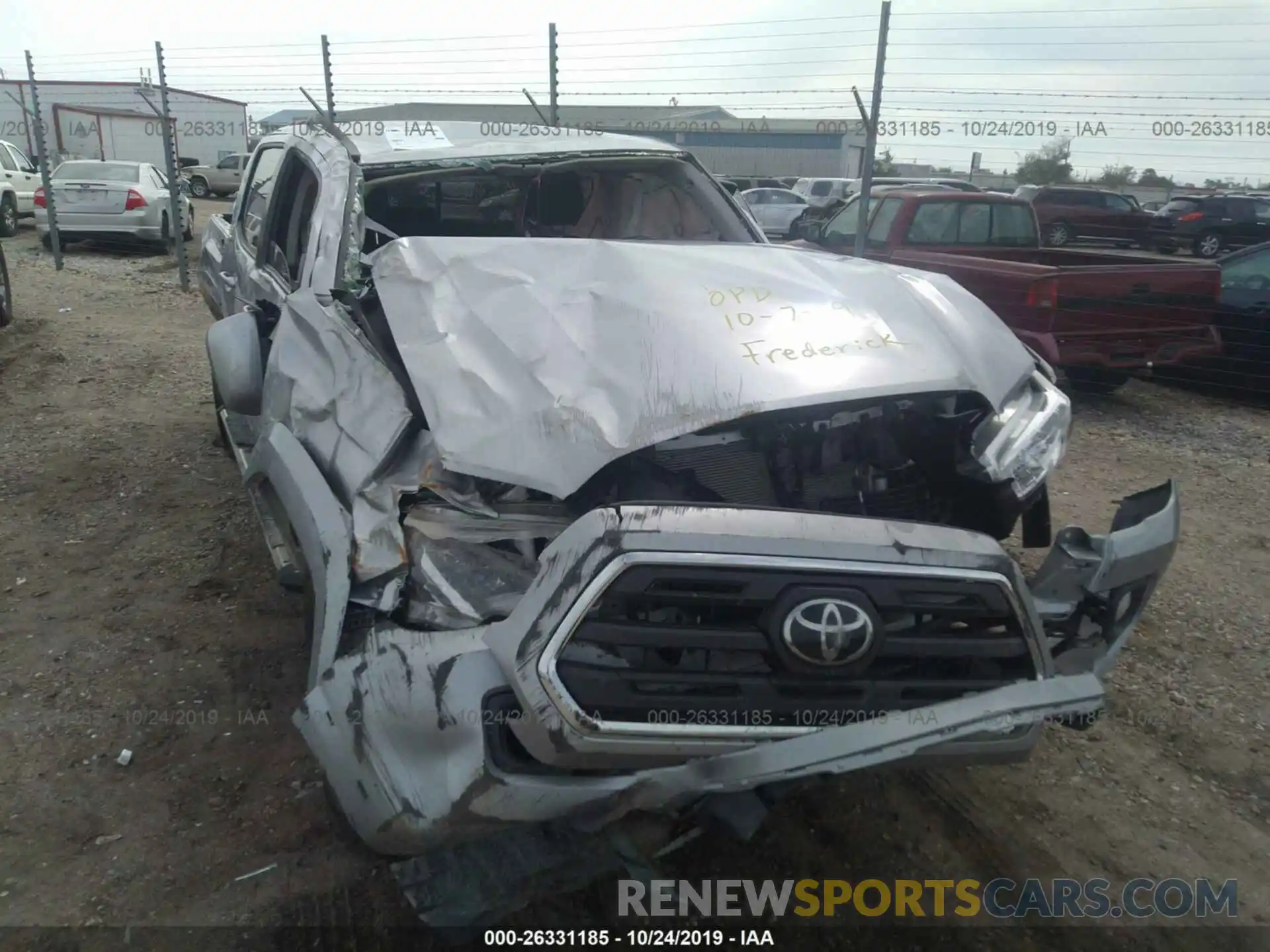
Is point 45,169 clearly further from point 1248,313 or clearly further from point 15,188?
point 1248,313

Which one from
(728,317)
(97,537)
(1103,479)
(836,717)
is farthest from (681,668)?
(1103,479)

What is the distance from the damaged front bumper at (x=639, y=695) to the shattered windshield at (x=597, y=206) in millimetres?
2588

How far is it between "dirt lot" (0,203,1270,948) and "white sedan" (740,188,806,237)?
14.0 meters

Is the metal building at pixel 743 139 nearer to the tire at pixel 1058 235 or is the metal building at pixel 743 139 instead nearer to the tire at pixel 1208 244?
the tire at pixel 1058 235

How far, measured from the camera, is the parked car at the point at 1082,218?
60.7 ft

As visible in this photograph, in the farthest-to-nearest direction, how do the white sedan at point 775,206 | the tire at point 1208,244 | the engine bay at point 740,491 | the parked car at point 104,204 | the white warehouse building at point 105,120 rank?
the white warehouse building at point 105,120
the tire at point 1208,244
the white sedan at point 775,206
the parked car at point 104,204
the engine bay at point 740,491

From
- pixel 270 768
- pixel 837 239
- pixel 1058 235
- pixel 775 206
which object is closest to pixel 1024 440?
pixel 270 768

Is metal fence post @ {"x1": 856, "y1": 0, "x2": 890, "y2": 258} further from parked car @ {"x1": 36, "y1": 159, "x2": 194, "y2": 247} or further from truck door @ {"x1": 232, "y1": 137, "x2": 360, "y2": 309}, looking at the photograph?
parked car @ {"x1": 36, "y1": 159, "x2": 194, "y2": 247}

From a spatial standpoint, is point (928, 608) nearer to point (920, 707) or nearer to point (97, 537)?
point (920, 707)

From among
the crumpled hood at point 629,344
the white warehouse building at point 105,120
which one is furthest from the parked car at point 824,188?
the crumpled hood at point 629,344

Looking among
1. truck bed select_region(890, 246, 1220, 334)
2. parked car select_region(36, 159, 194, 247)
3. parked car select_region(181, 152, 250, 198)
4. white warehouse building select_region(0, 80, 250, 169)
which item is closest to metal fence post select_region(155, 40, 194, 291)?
parked car select_region(36, 159, 194, 247)

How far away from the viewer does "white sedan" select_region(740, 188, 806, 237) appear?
18.1 m

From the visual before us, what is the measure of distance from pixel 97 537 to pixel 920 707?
3.85 metres

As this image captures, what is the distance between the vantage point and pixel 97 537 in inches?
167
